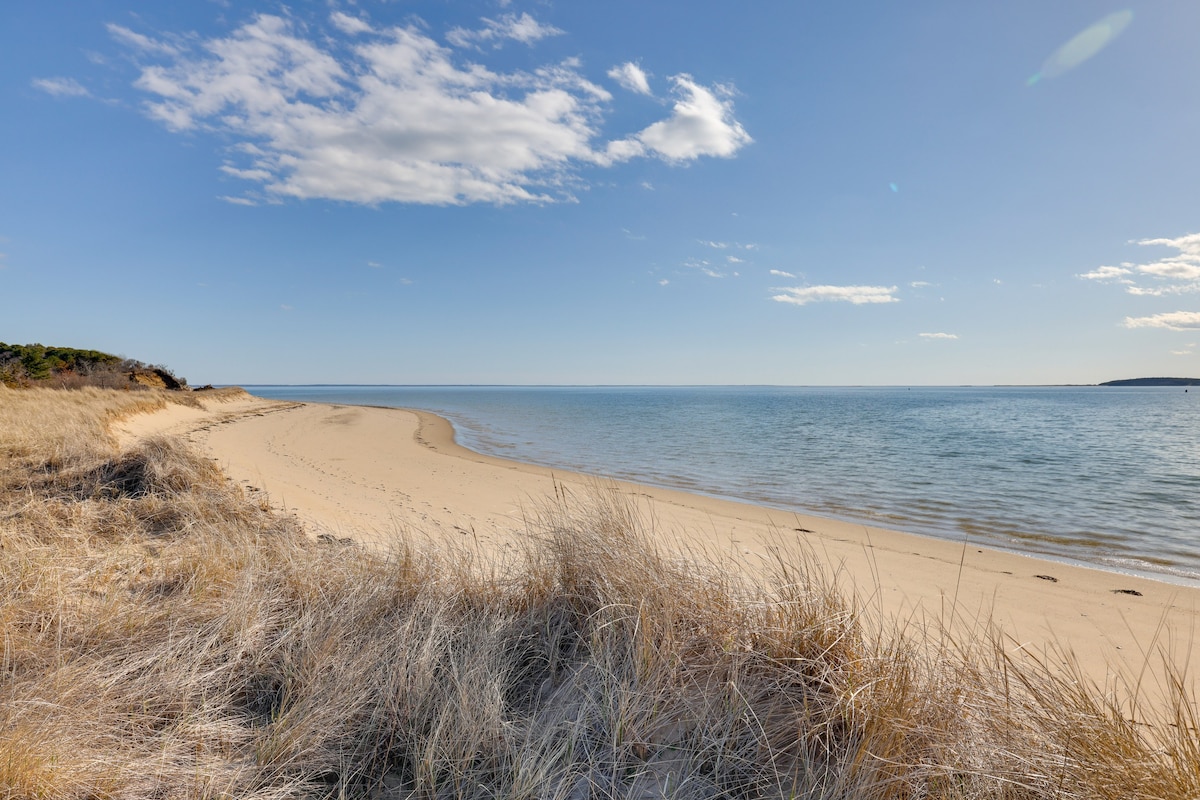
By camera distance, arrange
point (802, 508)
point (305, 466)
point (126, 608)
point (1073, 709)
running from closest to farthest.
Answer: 1. point (1073, 709)
2. point (126, 608)
3. point (802, 508)
4. point (305, 466)

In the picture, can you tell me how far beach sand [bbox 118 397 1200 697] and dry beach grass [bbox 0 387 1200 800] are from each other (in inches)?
12.5

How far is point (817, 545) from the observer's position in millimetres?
9531

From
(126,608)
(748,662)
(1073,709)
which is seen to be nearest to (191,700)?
(126,608)

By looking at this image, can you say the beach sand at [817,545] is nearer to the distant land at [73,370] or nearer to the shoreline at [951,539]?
the shoreline at [951,539]

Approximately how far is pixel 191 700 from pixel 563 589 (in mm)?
2193

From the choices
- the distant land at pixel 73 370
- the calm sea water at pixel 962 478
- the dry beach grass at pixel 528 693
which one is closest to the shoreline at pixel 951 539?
the calm sea water at pixel 962 478

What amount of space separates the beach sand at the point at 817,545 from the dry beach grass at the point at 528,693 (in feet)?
1.04

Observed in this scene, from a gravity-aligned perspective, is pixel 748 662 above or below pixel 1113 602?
above

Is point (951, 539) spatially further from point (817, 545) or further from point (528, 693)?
point (528, 693)

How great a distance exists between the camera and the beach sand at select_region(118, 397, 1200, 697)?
5.54 m

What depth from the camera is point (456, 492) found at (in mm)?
13406

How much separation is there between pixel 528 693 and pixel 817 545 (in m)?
7.67

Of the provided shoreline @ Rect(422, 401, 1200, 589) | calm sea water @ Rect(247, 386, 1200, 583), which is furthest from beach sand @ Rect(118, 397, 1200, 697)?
calm sea water @ Rect(247, 386, 1200, 583)

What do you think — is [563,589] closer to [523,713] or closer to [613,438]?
[523,713]
